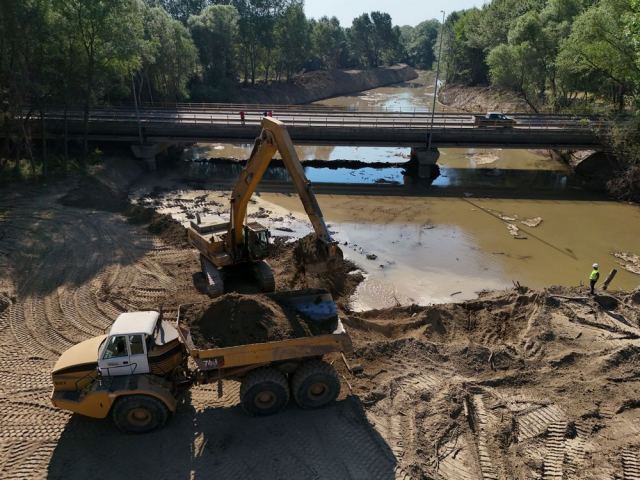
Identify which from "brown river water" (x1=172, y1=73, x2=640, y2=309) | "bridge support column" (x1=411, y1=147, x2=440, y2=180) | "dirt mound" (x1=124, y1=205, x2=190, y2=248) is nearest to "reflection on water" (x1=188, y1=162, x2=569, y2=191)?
"brown river water" (x1=172, y1=73, x2=640, y2=309)

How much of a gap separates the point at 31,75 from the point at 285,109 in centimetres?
1790

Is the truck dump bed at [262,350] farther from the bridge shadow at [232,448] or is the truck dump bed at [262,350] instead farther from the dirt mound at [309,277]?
the dirt mound at [309,277]

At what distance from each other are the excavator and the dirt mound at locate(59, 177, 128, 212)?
842 centimetres

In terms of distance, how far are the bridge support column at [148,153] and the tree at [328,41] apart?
4775 centimetres

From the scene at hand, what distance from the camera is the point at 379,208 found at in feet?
82.4

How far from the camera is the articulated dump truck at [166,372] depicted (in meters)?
8.89

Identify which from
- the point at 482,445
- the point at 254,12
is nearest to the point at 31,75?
the point at 482,445

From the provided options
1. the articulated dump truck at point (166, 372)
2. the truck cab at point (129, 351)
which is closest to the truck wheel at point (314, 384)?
the articulated dump truck at point (166, 372)

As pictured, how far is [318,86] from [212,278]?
2527 inches

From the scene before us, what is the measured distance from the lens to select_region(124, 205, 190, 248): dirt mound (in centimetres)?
1848

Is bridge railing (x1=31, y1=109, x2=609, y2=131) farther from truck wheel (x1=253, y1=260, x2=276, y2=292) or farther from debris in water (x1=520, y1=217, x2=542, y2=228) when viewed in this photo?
truck wheel (x1=253, y1=260, x2=276, y2=292)

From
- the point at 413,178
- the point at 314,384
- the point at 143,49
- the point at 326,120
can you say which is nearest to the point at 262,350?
the point at 314,384

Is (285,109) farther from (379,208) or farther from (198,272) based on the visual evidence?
(198,272)

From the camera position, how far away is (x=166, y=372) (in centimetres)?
948
